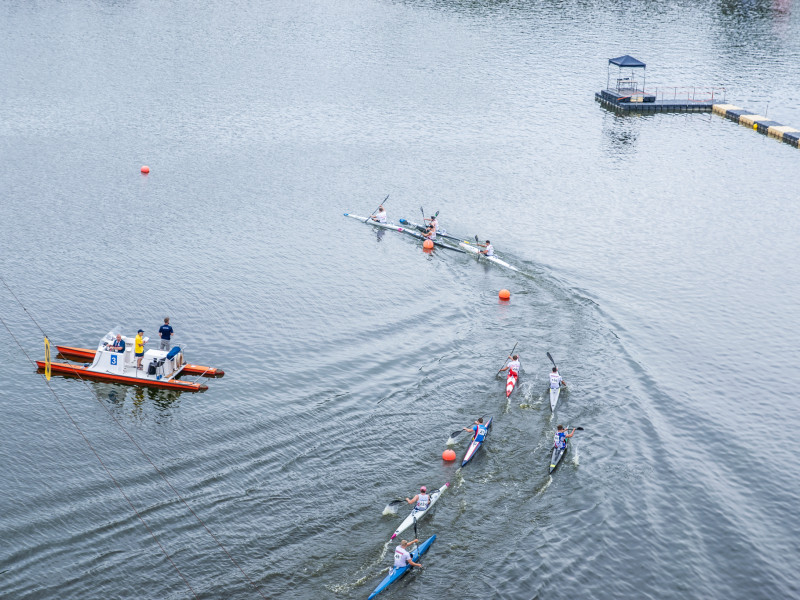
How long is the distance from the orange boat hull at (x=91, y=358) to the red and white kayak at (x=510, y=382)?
1610 cm

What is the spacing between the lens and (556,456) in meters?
40.4

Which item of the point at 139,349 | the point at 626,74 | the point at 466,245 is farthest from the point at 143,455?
the point at 626,74

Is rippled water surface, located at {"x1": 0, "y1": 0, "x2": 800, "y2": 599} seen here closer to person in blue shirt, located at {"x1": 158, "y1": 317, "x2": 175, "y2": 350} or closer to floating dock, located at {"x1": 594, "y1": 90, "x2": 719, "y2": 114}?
person in blue shirt, located at {"x1": 158, "y1": 317, "x2": 175, "y2": 350}

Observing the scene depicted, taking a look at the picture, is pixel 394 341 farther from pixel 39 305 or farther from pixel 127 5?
pixel 127 5

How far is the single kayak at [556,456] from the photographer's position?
39906 millimetres

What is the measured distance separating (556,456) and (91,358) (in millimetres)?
26442

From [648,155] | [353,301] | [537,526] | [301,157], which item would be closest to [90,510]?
[537,526]

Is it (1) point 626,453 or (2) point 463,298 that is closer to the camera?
(1) point 626,453

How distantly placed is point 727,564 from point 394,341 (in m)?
23.3

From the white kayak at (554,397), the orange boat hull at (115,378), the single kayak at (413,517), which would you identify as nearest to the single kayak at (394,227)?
the white kayak at (554,397)

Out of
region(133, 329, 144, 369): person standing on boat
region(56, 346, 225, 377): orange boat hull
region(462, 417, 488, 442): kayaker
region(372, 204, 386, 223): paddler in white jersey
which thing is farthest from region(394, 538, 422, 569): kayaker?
region(372, 204, 386, 223): paddler in white jersey

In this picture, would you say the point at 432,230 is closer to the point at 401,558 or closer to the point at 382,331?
the point at 382,331

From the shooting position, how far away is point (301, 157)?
3359 inches

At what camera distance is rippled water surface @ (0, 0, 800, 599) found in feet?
115
